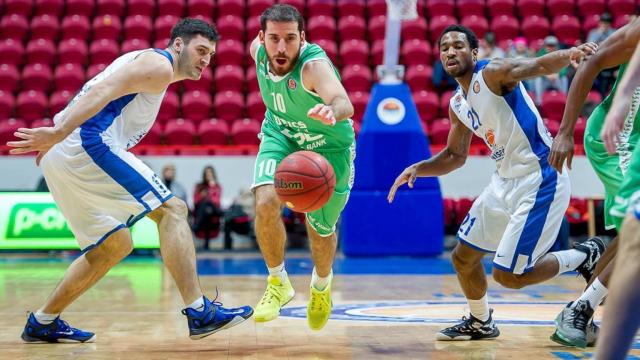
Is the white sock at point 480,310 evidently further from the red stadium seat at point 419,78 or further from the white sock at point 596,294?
the red stadium seat at point 419,78

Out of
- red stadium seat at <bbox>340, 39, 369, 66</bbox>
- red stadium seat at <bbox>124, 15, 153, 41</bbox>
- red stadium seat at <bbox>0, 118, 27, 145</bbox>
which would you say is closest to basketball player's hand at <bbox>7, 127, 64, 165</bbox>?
red stadium seat at <bbox>0, 118, 27, 145</bbox>

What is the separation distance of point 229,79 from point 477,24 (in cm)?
473

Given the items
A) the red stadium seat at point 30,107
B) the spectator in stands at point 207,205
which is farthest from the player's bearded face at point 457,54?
the red stadium seat at point 30,107

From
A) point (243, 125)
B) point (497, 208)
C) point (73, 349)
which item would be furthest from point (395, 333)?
point (243, 125)

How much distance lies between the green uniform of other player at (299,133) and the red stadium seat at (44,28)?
1236cm

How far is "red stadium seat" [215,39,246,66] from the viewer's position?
15570mm

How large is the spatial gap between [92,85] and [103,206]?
2.24ft

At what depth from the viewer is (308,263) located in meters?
10.7

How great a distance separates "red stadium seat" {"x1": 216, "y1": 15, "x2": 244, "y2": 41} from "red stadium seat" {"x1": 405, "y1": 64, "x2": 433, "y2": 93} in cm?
338

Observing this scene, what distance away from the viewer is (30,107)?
14383 mm

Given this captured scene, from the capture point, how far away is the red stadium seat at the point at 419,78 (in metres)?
14.9

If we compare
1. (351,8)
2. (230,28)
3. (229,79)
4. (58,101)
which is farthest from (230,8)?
(58,101)

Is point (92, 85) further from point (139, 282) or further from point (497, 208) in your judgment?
point (139, 282)

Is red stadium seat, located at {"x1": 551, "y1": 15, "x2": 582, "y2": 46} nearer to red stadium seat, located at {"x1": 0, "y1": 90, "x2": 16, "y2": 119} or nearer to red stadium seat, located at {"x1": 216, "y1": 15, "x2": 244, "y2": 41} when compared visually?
red stadium seat, located at {"x1": 216, "y1": 15, "x2": 244, "y2": 41}
